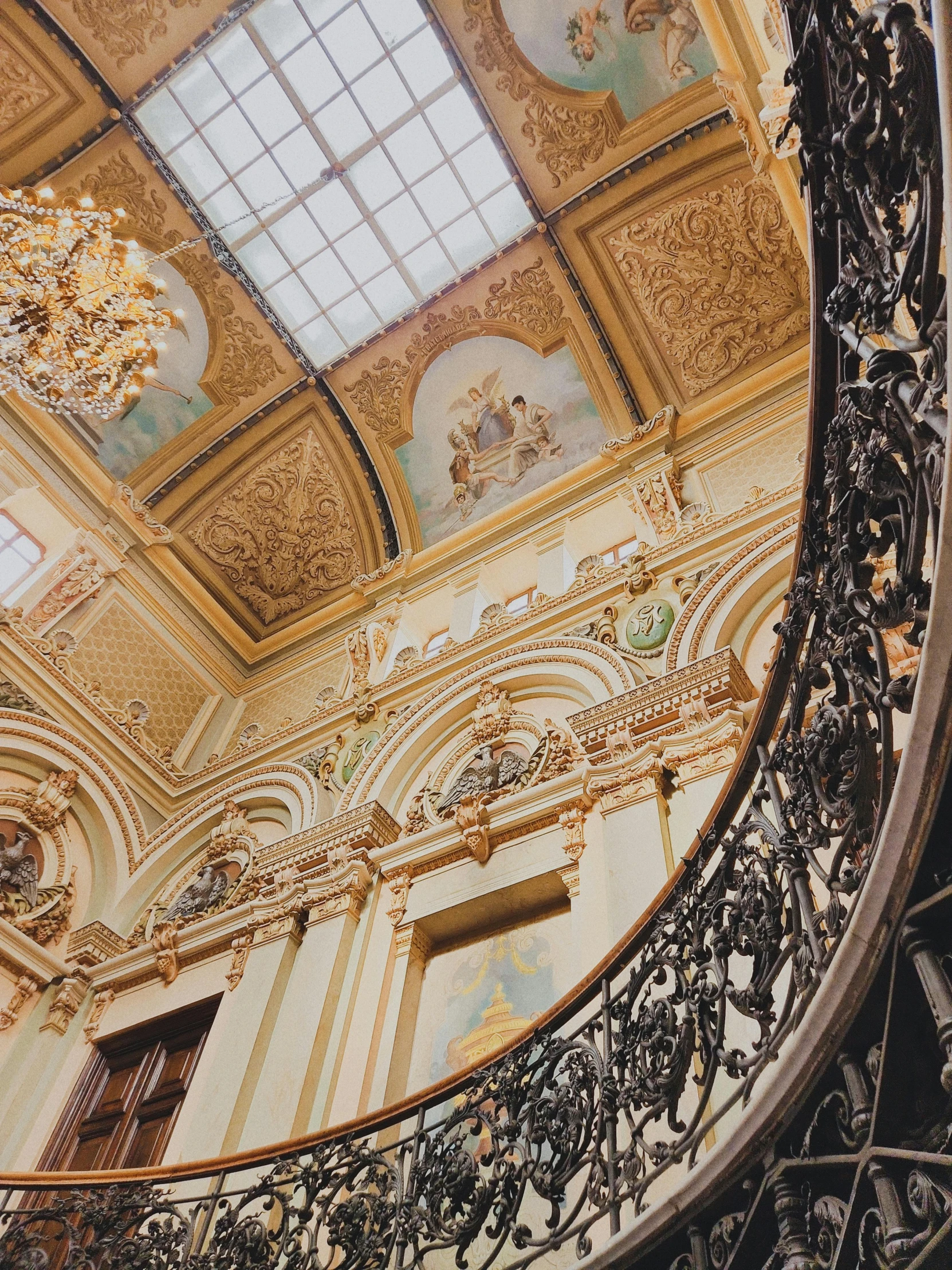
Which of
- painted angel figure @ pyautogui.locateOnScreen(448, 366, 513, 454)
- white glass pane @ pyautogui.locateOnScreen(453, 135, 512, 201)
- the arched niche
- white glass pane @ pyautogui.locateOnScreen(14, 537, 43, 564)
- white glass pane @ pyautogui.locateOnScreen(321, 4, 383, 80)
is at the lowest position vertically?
the arched niche

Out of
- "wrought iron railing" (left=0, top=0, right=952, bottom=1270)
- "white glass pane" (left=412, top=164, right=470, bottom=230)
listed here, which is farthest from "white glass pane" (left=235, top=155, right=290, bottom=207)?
"wrought iron railing" (left=0, top=0, right=952, bottom=1270)

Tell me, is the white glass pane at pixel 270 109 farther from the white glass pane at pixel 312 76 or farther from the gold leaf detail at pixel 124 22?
the gold leaf detail at pixel 124 22

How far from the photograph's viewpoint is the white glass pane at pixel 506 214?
12148 mm

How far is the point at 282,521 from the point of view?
A: 13680 mm

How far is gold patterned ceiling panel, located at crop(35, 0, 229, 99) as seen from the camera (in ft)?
37.2

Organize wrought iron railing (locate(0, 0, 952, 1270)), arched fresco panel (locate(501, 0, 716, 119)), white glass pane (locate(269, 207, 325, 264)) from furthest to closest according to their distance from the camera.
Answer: white glass pane (locate(269, 207, 325, 264)), arched fresco panel (locate(501, 0, 716, 119)), wrought iron railing (locate(0, 0, 952, 1270))

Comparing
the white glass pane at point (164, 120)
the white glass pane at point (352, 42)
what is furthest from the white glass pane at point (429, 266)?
the white glass pane at point (164, 120)

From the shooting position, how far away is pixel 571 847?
727cm

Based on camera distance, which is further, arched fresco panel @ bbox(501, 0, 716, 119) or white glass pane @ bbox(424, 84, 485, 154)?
white glass pane @ bbox(424, 84, 485, 154)

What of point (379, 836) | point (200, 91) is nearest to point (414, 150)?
point (200, 91)

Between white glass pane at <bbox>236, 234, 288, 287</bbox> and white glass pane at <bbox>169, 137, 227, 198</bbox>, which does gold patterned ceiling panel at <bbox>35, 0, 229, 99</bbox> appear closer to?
white glass pane at <bbox>169, 137, 227, 198</bbox>

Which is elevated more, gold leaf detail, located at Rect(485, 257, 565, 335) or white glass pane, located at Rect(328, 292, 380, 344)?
white glass pane, located at Rect(328, 292, 380, 344)

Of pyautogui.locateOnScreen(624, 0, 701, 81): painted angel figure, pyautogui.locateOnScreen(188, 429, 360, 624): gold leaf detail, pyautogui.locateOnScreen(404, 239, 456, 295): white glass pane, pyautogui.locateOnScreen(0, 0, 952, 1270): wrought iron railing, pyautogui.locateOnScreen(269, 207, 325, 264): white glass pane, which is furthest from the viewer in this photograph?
pyautogui.locateOnScreen(188, 429, 360, 624): gold leaf detail

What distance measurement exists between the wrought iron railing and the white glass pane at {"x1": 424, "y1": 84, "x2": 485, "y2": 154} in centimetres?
912
